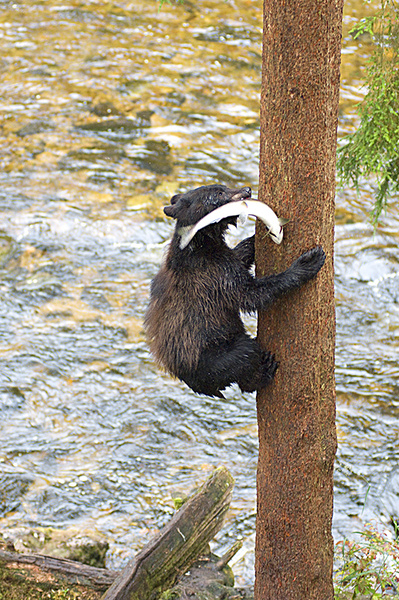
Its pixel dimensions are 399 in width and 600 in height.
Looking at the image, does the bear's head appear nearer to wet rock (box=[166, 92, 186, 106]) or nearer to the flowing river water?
the flowing river water

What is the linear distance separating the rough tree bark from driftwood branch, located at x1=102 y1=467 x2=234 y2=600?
2.69 ft

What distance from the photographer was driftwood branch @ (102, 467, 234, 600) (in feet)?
13.3

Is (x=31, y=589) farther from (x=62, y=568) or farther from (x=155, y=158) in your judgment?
(x=155, y=158)

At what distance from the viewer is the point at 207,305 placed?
348 cm

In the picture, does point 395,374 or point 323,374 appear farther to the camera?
point 395,374

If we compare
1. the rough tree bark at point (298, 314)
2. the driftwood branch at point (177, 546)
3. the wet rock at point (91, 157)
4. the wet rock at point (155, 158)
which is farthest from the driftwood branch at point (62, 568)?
the wet rock at point (91, 157)

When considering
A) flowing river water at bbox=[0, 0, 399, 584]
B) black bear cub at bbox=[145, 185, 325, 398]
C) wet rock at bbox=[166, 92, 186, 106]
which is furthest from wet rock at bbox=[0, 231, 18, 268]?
black bear cub at bbox=[145, 185, 325, 398]

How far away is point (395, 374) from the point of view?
7.25 meters

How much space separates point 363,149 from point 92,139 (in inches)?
256

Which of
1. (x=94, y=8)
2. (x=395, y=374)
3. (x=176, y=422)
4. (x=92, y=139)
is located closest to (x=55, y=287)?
(x=176, y=422)

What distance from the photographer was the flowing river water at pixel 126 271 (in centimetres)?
618

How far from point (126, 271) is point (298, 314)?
18.8ft

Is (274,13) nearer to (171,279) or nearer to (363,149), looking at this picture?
(171,279)

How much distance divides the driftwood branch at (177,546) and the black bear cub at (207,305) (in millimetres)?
1147
